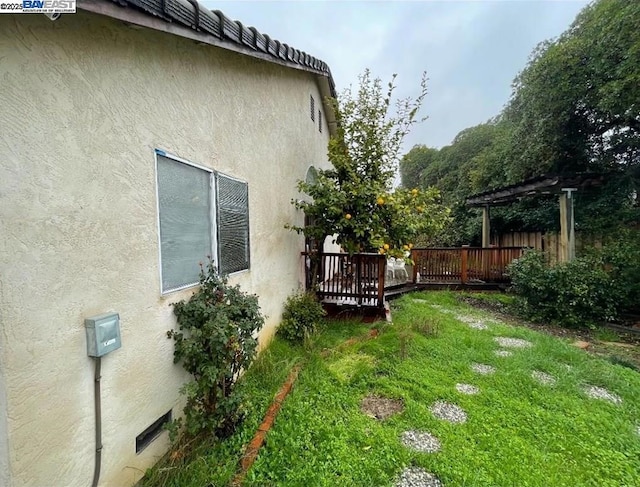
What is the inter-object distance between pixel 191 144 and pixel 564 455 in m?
4.89

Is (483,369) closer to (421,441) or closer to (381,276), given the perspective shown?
(421,441)

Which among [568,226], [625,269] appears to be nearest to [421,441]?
[625,269]

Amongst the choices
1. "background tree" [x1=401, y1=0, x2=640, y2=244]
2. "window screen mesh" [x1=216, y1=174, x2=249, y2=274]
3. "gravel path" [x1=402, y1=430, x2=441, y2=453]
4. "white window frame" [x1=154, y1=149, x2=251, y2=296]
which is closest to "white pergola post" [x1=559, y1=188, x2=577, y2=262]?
"background tree" [x1=401, y1=0, x2=640, y2=244]

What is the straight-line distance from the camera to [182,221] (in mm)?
2947

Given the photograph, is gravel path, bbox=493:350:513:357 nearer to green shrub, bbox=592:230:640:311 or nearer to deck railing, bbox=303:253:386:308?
deck railing, bbox=303:253:386:308

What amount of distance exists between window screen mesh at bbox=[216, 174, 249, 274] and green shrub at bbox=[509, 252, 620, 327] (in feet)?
25.4

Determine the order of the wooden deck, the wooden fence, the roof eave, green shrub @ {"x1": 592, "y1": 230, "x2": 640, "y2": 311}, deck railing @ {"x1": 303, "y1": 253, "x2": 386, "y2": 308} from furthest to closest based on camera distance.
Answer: the wooden deck
the wooden fence
green shrub @ {"x1": 592, "y1": 230, "x2": 640, "y2": 311}
deck railing @ {"x1": 303, "y1": 253, "x2": 386, "y2": 308}
the roof eave

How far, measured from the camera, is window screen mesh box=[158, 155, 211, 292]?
106 inches

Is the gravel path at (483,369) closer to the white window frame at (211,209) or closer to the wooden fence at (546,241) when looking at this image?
the white window frame at (211,209)

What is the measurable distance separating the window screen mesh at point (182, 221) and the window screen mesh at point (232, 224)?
0.25 m

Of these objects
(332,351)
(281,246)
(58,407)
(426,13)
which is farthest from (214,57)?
(426,13)

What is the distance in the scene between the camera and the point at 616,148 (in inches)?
396

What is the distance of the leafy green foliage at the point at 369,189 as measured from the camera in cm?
613

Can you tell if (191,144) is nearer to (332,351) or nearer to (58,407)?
(58,407)
